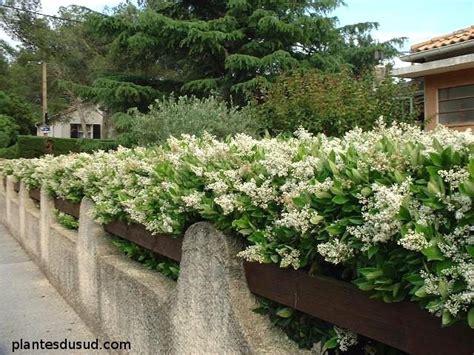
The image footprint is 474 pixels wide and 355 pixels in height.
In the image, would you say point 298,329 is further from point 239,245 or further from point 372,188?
point 372,188

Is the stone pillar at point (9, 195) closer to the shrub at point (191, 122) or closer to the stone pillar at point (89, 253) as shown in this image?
the shrub at point (191, 122)

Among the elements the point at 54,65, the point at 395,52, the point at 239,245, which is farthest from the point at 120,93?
the point at 54,65

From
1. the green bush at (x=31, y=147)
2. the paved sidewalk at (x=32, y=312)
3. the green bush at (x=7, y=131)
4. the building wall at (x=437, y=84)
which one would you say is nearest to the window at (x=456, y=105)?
the building wall at (x=437, y=84)

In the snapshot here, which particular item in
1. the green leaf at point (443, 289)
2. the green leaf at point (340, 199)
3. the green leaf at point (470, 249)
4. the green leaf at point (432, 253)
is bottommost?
the green leaf at point (443, 289)

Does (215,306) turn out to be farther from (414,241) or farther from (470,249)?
(470,249)

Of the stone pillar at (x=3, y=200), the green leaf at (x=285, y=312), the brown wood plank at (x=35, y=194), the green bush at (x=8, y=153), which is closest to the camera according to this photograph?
the green leaf at (x=285, y=312)

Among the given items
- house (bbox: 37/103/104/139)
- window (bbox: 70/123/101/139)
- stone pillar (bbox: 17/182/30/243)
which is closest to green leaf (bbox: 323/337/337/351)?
stone pillar (bbox: 17/182/30/243)

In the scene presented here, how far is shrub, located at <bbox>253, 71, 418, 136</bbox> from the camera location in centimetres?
922

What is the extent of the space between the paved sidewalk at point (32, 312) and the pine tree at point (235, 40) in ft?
31.0

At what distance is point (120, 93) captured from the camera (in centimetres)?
1631

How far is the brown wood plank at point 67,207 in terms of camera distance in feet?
18.3

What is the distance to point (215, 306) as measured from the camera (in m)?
2.56

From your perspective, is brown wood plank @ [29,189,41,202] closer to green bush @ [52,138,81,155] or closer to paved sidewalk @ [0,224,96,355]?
paved sidewalk @ [0,224,96,355]

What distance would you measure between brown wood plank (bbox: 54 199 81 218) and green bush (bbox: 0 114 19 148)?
25378 mm
